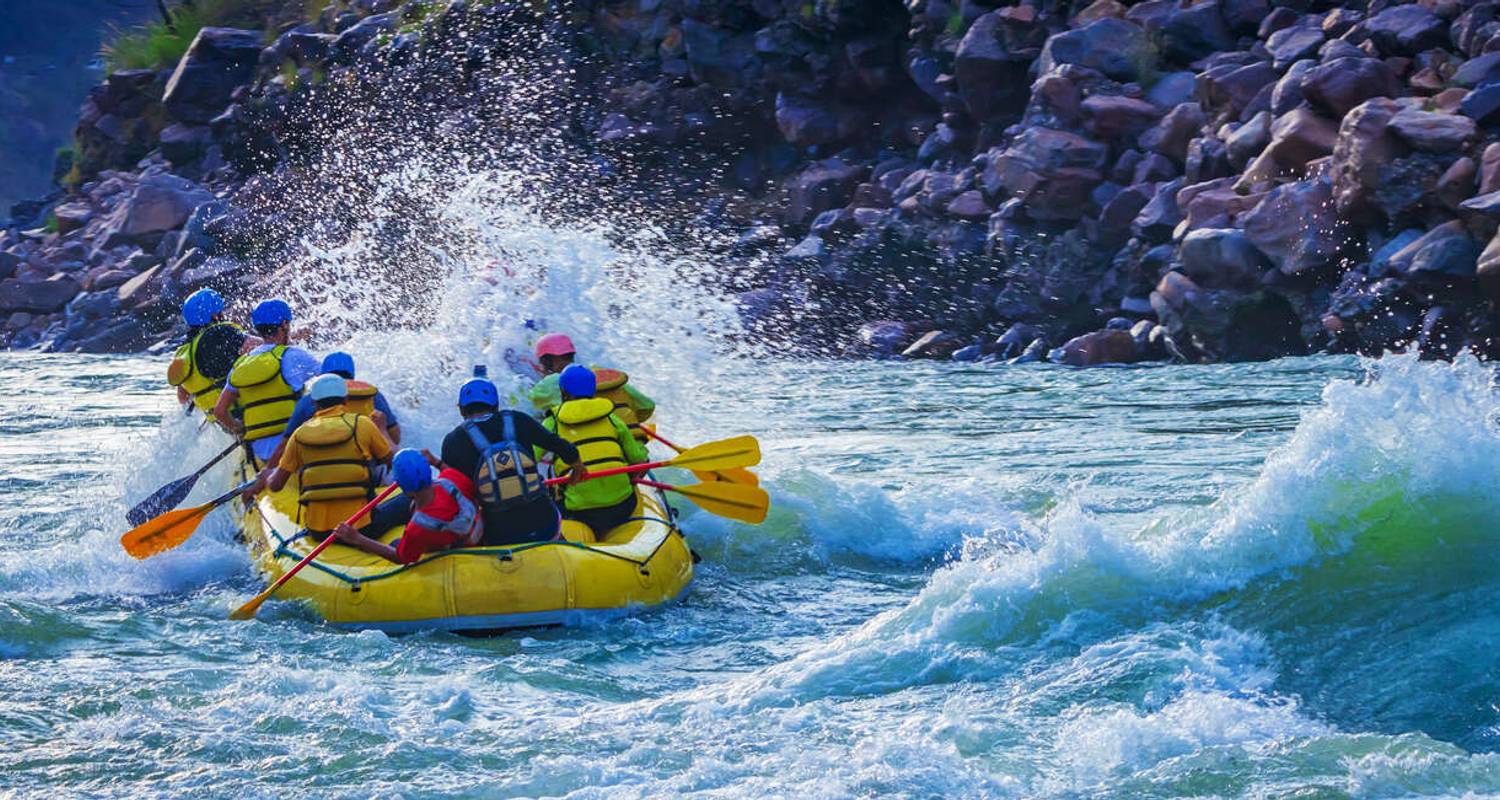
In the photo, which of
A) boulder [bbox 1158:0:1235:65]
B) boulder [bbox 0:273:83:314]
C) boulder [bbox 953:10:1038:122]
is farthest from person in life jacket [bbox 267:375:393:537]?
boulder [bbox 0:273:83:314]

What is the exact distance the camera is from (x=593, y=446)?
325 inches

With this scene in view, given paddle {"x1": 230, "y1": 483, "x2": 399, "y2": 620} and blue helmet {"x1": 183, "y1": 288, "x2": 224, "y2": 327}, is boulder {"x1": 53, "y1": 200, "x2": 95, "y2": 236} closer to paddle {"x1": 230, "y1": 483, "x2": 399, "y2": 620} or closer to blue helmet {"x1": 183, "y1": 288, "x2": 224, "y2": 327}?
blue helmet {"x1": 183, "y1": 288, "x2": 224, "y2": 327}

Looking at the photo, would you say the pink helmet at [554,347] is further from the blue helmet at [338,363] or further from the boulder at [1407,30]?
the boulder at [1407,30]

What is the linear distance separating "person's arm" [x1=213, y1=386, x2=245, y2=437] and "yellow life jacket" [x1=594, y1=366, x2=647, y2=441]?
198cm

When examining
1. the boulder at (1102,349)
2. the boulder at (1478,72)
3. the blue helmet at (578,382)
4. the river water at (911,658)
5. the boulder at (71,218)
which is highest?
the boulder at (71,218)

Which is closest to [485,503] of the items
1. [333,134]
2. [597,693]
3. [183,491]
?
[597,693]

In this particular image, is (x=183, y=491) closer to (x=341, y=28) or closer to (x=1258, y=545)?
(x=1258, y=545)

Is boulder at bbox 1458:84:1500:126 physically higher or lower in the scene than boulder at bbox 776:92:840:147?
lower

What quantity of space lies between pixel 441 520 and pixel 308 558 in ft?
2.16

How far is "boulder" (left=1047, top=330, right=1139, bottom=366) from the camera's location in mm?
16812

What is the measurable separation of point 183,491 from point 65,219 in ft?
77.5

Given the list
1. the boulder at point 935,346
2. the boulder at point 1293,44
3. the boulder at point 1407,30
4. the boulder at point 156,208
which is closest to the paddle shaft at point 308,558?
the boulder at point 935,346

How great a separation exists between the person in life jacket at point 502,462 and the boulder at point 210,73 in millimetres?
26210

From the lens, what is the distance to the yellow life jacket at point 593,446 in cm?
825
